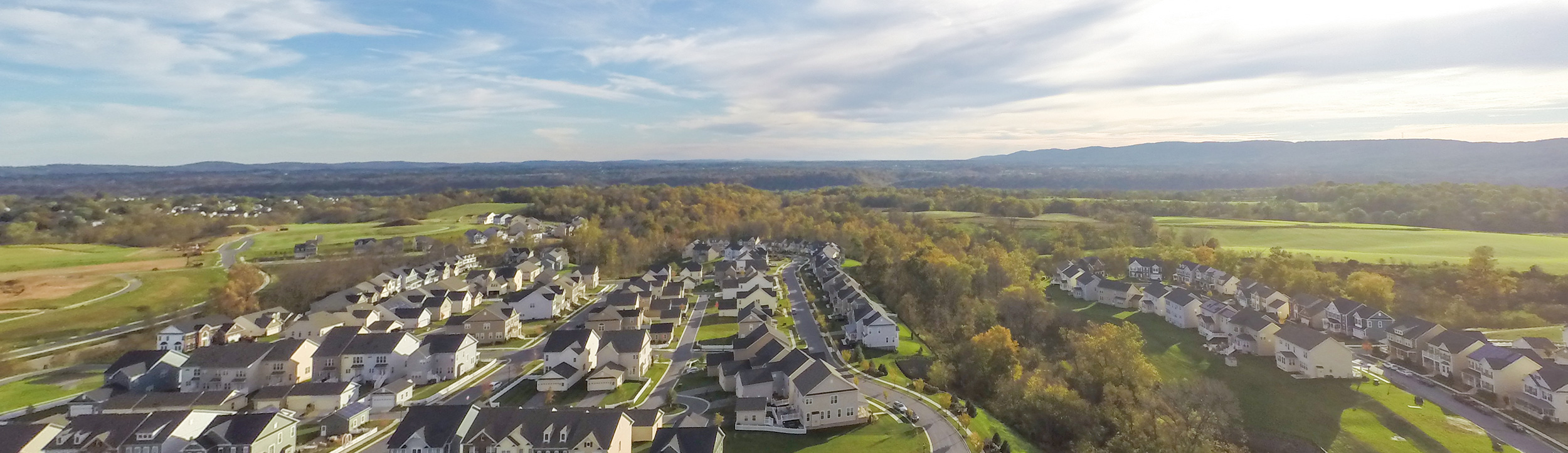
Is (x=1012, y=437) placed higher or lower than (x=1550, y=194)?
lower

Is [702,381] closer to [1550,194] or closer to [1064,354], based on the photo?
[1064,354]

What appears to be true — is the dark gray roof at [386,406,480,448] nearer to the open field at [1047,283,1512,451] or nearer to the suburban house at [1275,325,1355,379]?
the open field at [1047,283,1512,451]

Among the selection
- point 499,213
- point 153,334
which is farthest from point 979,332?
point 499,213

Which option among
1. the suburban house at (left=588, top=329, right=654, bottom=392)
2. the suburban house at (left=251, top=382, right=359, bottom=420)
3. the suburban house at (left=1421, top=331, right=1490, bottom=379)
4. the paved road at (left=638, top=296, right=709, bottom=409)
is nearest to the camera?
the suburban house at (left=251, top=382, right=359, bottom=420)

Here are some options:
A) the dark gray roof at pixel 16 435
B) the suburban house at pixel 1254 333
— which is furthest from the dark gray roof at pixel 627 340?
the suburban house at pixel 1254 333

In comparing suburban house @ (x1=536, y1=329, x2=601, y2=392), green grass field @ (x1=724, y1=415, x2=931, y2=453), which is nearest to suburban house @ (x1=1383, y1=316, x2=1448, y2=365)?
green grass field @ (x1=724, y1=415, x2=931, y2=453)

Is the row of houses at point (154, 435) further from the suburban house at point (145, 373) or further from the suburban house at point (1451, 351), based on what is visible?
the suburban house at point (1451, 351)
